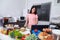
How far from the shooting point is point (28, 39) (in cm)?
115

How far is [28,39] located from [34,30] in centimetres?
12

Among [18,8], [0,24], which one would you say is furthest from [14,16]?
[0,24]

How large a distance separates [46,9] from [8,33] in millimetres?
480

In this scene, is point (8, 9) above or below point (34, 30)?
above

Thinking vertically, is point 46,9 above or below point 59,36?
above

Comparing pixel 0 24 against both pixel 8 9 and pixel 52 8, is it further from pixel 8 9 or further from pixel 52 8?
pixel 52 8

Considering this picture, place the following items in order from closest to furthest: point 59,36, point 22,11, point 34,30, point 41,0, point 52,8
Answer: point 59,36 → point 34,30 → point 52,8 → point 41,0 → point 22,11

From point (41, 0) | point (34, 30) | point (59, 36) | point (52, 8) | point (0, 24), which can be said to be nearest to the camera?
point (59, 36)

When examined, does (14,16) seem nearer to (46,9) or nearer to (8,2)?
(8,2)

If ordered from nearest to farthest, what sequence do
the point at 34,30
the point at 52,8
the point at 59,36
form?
the point at 59,36
the point at 34,30
the point at 52,8

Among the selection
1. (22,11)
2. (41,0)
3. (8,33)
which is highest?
(41,0)

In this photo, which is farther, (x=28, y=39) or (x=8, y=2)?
(x=8, y=2)

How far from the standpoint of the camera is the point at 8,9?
229 cm

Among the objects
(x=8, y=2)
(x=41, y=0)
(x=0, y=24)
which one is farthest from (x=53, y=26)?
(x=8, y=2)
